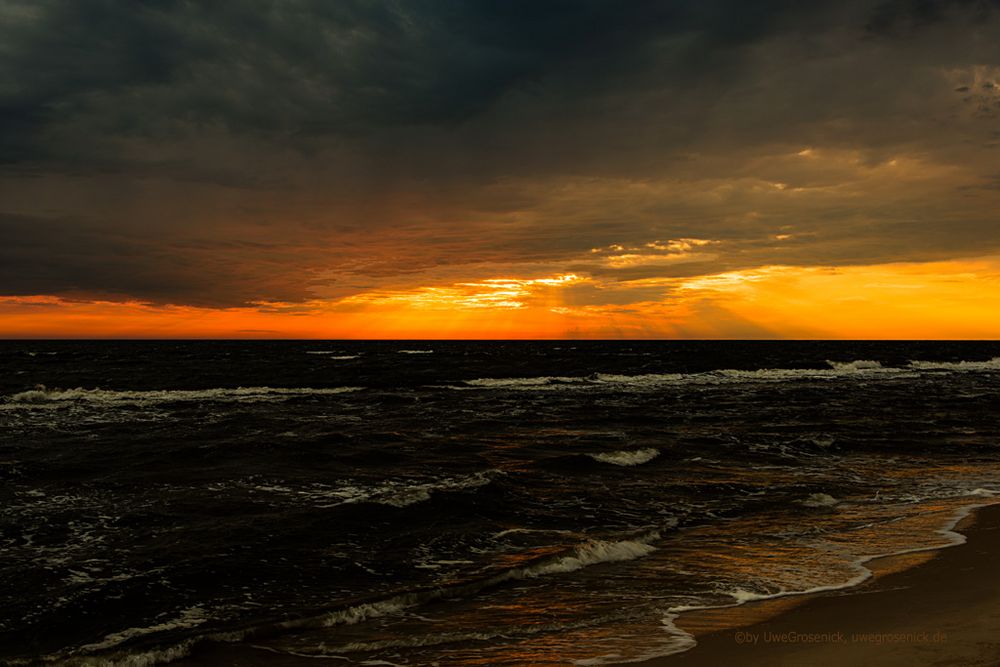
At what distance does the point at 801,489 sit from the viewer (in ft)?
49.2

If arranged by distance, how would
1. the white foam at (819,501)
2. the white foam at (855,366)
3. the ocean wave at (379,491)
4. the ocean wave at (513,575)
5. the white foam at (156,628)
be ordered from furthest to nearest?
the white foam at (855,366) < the ocean wave at (379,491) < the white foam at (819,501) < the ocean wave at (513,575) < the white foam at (156,628)

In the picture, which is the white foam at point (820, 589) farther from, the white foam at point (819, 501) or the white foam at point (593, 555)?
the white foam at point (819, 501)

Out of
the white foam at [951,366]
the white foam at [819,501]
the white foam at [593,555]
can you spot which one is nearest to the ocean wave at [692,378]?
the white foam at [951,366]

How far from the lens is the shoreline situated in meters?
6.10

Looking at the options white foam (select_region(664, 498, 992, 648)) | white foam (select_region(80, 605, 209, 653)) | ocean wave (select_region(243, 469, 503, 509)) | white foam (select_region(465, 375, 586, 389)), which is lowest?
white foam (select_region(80, 605, 209, 653))

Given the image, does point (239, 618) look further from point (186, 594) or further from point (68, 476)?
point (68, 476)

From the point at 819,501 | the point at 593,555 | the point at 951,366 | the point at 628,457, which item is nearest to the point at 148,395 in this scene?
the point at 628,457

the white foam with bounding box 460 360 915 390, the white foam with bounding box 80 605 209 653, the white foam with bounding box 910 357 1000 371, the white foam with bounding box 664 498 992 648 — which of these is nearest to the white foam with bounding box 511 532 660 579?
the white foam with bounding box 664 498 992 648

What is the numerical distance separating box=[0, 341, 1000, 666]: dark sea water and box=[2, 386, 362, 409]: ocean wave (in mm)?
7170

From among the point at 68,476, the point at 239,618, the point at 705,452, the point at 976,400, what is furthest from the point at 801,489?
the point at 976,400

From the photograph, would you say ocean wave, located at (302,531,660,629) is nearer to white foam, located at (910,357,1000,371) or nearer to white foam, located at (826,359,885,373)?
white foam, located at (826,359,885,373)

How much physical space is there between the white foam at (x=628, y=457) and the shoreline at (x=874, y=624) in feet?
31.4

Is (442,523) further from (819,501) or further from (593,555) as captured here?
(819,501)

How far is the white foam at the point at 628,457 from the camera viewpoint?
18.7m
